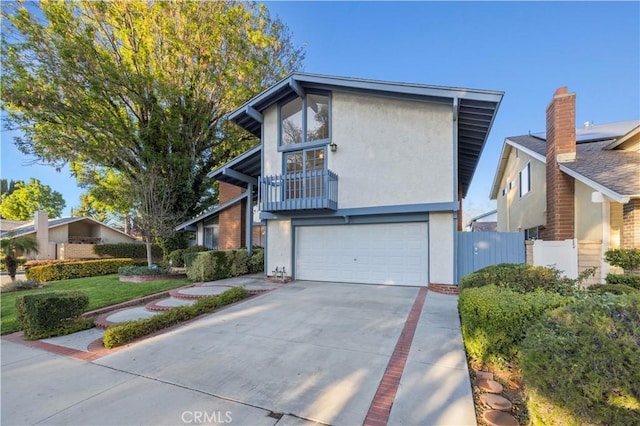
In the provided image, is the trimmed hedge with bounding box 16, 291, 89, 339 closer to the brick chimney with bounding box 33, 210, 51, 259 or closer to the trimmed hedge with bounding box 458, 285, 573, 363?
the trimmed hedge with bounding box 458, 285, 573, 363

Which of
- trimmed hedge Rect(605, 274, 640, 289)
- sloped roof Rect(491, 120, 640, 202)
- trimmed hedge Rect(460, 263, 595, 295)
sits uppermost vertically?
sloped roof Rect(491, 120, 640, 202)

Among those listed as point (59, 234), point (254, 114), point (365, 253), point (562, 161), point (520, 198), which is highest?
point (254, 114)

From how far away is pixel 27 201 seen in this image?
4031cm

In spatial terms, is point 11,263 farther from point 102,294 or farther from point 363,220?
point 363,220

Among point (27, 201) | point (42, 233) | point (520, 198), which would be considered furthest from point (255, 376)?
point (27, 201)

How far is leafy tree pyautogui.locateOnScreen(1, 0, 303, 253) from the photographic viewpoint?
574 inches

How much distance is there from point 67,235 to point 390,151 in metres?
27.8

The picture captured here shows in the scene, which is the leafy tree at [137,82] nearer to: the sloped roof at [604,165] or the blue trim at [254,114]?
the blue trim at [254,114]

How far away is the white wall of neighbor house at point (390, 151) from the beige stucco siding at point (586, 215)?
12.0 ft

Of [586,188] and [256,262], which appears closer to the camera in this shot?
[586,188]

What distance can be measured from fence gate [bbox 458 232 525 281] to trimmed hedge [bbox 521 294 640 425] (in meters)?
6.94

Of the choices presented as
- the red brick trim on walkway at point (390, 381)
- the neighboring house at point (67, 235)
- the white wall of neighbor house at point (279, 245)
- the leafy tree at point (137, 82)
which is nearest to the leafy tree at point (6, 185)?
the neighboring house at point (67, 235)

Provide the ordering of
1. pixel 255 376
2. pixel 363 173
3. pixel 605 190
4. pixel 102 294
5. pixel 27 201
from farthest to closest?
pixel 27 201
pixel 363 173
pixel 102 294
pixel 605 190
pixel 255 376

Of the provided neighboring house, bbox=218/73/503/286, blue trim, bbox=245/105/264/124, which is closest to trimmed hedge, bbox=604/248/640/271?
neighboring house, bbox=218/73/503/286
